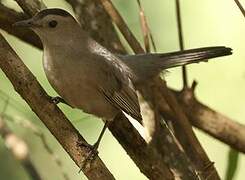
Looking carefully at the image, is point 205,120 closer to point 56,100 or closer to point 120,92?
point 120,92

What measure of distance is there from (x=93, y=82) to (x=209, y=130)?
21.8 inches

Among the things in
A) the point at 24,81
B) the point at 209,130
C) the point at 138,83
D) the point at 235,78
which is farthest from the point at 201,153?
the point at 235,78

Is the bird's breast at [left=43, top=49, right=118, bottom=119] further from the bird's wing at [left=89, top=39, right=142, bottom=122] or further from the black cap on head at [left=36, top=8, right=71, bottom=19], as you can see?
the black cap on head at [left=36, top=8, right=71, bottom=19]

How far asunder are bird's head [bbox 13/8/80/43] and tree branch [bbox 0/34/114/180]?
399 millimetres

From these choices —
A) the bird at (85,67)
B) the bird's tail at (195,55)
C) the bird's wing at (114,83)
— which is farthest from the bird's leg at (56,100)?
the bird's tail at (195,55)

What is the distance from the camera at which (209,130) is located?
2846mm

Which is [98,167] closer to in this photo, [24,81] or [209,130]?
[24,81]

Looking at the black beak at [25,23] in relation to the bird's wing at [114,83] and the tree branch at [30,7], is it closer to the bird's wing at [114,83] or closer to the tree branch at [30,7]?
the tree branch at [30,7]

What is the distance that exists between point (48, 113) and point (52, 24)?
65cm

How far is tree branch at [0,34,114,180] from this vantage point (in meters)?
2.06

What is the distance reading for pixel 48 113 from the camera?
208cm

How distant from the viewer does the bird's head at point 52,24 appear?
250 centimetres

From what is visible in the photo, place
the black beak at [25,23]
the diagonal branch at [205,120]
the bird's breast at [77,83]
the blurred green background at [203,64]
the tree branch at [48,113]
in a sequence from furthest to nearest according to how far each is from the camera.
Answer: the blurred green background at [203,64]
the diagonal branch at [205,120]
the bird's breast at [77,83]
the black beak at [25,23]
the tree branch at [48,113]

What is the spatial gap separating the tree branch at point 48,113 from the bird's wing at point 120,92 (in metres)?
0.50
